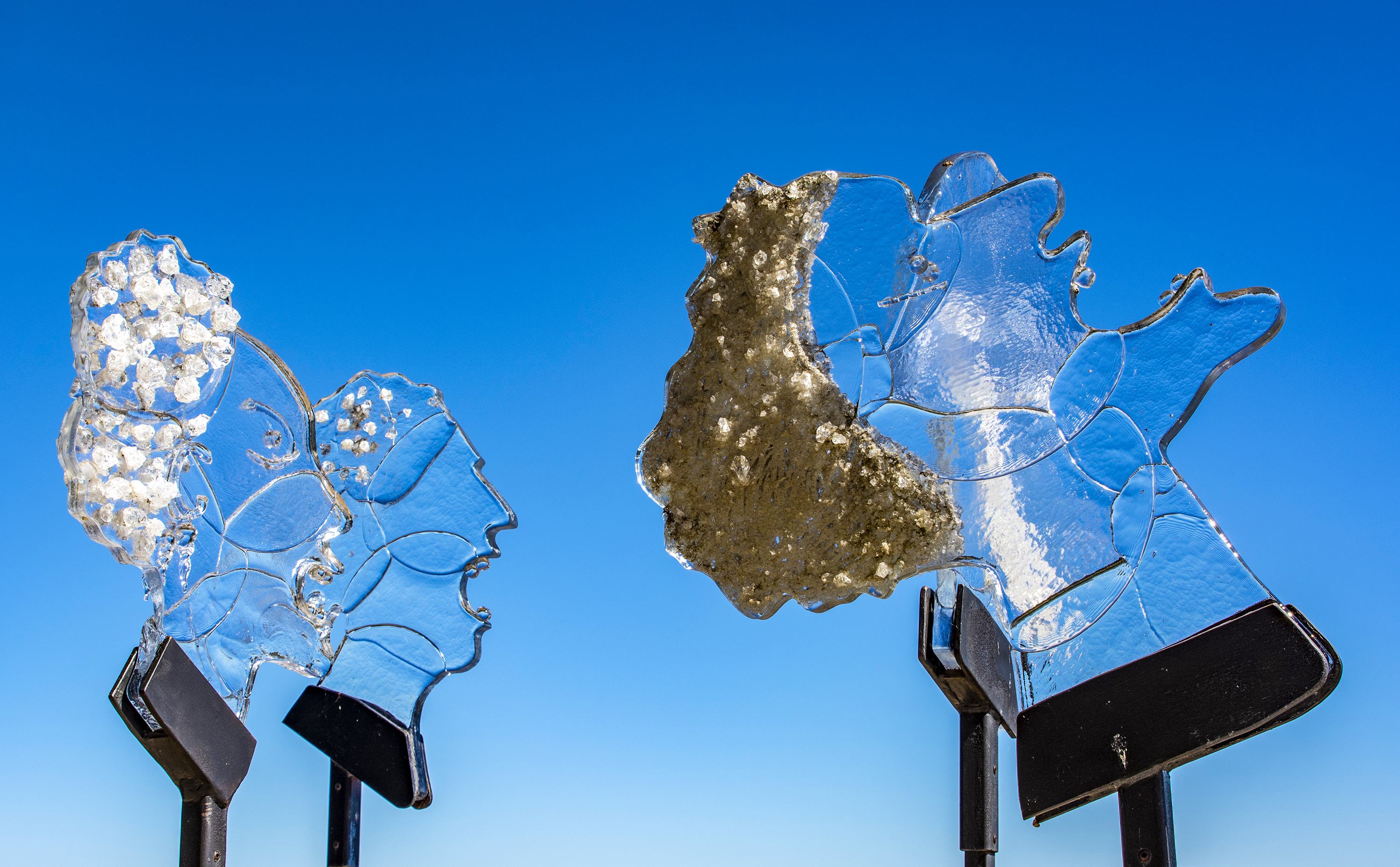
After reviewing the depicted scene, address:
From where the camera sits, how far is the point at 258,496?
2404 mm

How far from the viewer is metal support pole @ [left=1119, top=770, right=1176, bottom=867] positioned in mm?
1687

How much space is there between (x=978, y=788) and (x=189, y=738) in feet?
4.94

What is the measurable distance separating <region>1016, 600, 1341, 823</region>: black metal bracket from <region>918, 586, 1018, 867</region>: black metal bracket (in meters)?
0.07

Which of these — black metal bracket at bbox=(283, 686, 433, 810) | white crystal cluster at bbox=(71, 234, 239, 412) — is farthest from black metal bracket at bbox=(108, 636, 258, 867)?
white crystal cluster at bbox=(71, 234, 239, 412)

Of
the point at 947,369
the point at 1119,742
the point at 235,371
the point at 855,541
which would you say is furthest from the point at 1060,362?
the point at 235,371

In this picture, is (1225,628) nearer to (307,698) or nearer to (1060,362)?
(1060,362)

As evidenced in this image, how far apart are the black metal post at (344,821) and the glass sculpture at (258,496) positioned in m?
0.21

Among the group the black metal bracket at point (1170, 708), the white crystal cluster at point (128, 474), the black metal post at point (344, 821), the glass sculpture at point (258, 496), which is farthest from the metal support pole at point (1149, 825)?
the white crystal cluster at point (128, 474)

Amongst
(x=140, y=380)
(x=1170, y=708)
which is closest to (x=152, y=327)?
(x=140, y=380)

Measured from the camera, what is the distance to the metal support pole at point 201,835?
7.26 feet

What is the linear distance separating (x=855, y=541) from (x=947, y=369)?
34cm

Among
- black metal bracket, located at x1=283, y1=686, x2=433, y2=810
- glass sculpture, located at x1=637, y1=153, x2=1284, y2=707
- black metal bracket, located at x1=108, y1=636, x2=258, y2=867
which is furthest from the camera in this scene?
black metal bracket, located at x1=283, y1=686, x2=433, y2=810

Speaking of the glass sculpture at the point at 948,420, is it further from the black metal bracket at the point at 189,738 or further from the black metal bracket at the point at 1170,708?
the black metal bracket at the point at 189,738

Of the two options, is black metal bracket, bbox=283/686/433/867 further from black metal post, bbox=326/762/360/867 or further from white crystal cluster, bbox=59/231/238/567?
white crystal cluster, bbox=59/231/238/567
